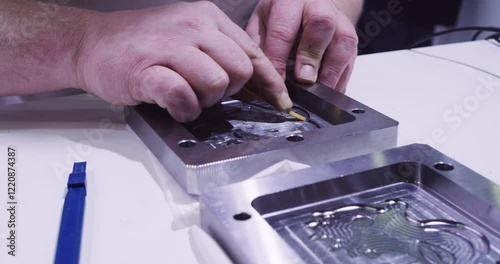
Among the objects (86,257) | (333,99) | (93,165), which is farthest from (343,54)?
(86,257)

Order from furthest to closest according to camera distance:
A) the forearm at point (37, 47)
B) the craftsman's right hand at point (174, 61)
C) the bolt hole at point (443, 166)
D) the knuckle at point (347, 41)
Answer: the knuckle at point (347, 41)
the forearm at point (37, 47)
the craftsman's right hand at point (174, 61)
the bolt hole at point (443, 166)

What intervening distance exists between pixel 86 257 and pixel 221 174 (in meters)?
0.16

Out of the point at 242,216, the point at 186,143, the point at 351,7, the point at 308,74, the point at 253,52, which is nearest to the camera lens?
the point at 242,216

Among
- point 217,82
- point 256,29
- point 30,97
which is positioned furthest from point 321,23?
point 30,97

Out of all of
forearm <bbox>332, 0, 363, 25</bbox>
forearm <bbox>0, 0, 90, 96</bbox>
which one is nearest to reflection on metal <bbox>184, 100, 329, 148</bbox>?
forearm <bbox>0, 0, 90, 96</bbox>

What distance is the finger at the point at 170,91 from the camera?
2.23 ft

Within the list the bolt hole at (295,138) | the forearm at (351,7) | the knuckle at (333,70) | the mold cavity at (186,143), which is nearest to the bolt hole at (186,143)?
the mold cavity at (186,143)

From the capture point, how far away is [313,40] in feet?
2.88

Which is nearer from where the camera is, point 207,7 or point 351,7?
point 207,7

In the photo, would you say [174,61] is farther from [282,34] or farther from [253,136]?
[282,34]

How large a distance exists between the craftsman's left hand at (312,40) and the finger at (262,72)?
106mm

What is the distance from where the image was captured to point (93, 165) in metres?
0.68

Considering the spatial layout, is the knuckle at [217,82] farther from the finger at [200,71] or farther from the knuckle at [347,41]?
the knuckle at [347,41]

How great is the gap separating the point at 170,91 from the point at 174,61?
40 millimetres
